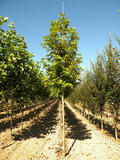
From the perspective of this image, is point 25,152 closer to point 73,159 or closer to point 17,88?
point 73,159

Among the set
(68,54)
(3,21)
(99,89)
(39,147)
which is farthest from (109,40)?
(39,147)

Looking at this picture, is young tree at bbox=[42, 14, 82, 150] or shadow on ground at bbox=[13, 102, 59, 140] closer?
young tree at bbox=[42, 14, 82, 150]

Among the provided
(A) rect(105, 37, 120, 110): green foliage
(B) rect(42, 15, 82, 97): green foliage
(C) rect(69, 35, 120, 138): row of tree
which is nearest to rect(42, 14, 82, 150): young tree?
(B) rect(42, 15, 82, 97): green foliage

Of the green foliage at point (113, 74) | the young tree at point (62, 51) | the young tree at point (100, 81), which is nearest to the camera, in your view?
the young tree at point (62, 51)

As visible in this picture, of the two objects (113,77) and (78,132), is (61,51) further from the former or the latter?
(78,132)

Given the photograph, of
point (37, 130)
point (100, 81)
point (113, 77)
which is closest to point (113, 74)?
point (113, 77)

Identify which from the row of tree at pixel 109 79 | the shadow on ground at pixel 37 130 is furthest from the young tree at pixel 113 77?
the shadow on ground at pixel 37 130

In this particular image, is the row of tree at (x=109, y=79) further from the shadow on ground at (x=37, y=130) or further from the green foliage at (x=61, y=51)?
the shadow on ground at (x=37, y=130)

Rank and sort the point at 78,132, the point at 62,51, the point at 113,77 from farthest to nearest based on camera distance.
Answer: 1. the point at 78,132
2. the point at 113,77
3. the point at 62,51

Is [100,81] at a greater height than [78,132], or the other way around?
[100,81]

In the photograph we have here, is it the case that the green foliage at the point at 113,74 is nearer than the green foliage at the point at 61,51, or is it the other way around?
the green foliage at the point at 61,51

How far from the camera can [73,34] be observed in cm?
596

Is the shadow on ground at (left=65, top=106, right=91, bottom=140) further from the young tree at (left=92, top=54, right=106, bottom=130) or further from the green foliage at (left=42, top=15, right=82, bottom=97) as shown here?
the green foliage at (left=42, top=15, right=82, bottom=97)

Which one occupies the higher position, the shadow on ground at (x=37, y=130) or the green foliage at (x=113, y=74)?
the green foliage at (x=113, y=74)
